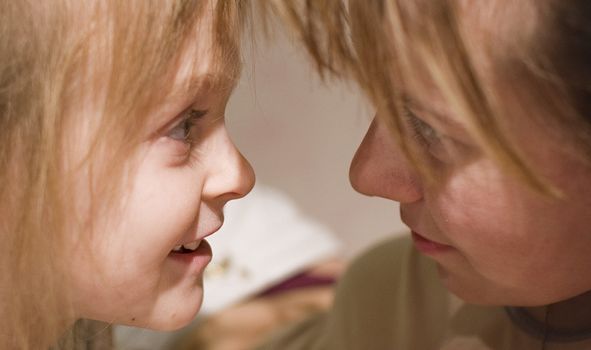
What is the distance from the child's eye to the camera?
67 cm

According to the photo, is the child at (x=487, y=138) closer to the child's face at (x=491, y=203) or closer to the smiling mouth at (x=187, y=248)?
the child's face at (x=491, y=203)

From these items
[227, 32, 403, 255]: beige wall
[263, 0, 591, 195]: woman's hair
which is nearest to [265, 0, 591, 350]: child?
[263, 0, 591, 195]: woman's hair

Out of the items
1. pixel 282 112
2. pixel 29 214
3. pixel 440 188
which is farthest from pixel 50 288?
pixel 282 112

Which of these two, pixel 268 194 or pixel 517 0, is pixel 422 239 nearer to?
pixel 517 0

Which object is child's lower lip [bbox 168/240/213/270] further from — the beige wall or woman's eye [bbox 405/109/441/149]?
the beige wall

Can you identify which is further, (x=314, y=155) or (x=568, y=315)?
(x=314, y=155)

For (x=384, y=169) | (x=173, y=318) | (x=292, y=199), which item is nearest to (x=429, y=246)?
(x=384, y=169)

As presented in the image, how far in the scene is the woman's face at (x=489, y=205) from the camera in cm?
63

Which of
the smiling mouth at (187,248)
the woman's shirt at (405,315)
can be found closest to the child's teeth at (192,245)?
the smiling mouth at (187,248)

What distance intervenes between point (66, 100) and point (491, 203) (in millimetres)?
289

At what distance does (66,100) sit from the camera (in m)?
→ 0.62

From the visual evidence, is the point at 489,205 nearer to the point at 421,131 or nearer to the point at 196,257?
the point at 421,131

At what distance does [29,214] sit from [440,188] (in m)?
0.28

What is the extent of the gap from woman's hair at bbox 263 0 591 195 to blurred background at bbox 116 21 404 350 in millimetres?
638
